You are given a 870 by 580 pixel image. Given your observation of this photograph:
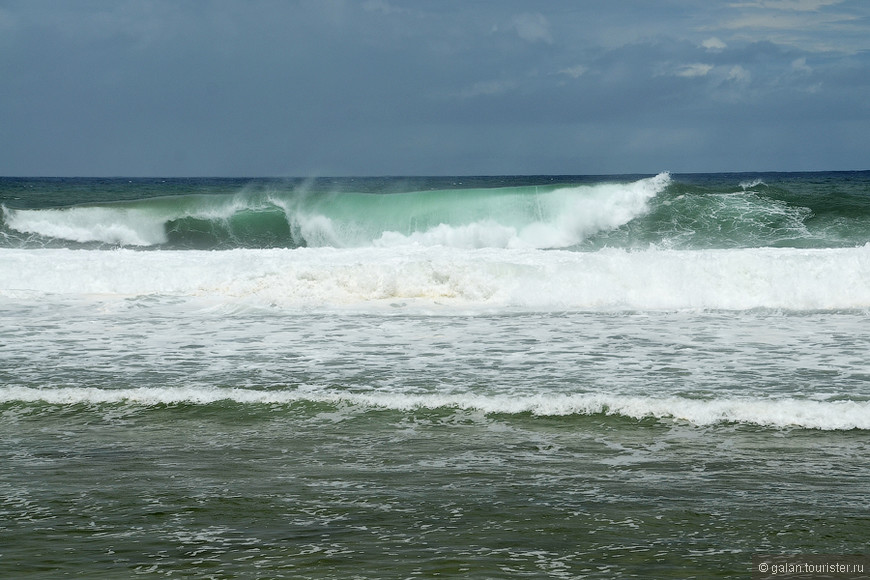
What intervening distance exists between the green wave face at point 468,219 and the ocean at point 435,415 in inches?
287

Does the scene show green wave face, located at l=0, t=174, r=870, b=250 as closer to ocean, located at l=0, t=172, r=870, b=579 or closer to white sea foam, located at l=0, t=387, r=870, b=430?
ocean, located at l=0, t=172, r=870, b=579

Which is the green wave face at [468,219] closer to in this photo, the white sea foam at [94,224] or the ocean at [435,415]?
the white sea foam at [94,224]

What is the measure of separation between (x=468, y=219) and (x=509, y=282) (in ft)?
33.0

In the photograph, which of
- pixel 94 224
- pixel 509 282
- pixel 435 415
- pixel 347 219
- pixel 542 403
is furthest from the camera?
pixel 94 224

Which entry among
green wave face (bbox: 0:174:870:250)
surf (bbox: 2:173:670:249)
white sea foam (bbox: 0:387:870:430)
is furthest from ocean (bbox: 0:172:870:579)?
surf (bbox: 2:173:670:249)

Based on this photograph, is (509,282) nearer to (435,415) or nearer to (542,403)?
(542,403)

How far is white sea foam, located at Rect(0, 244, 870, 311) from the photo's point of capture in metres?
12.1

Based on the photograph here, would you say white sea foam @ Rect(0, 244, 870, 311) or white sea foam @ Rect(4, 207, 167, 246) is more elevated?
white sea foam @ Rect(4, 207, 167, 246)

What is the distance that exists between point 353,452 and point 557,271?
8069 millimetres

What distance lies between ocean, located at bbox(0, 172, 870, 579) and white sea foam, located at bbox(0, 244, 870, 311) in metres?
0.05

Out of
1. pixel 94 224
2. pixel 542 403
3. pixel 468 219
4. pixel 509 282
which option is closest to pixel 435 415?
pixel 542 403

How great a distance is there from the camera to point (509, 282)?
1294 centimetres

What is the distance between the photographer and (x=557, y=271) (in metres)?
13.0

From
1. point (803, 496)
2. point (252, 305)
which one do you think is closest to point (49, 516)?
point (803, 496)
